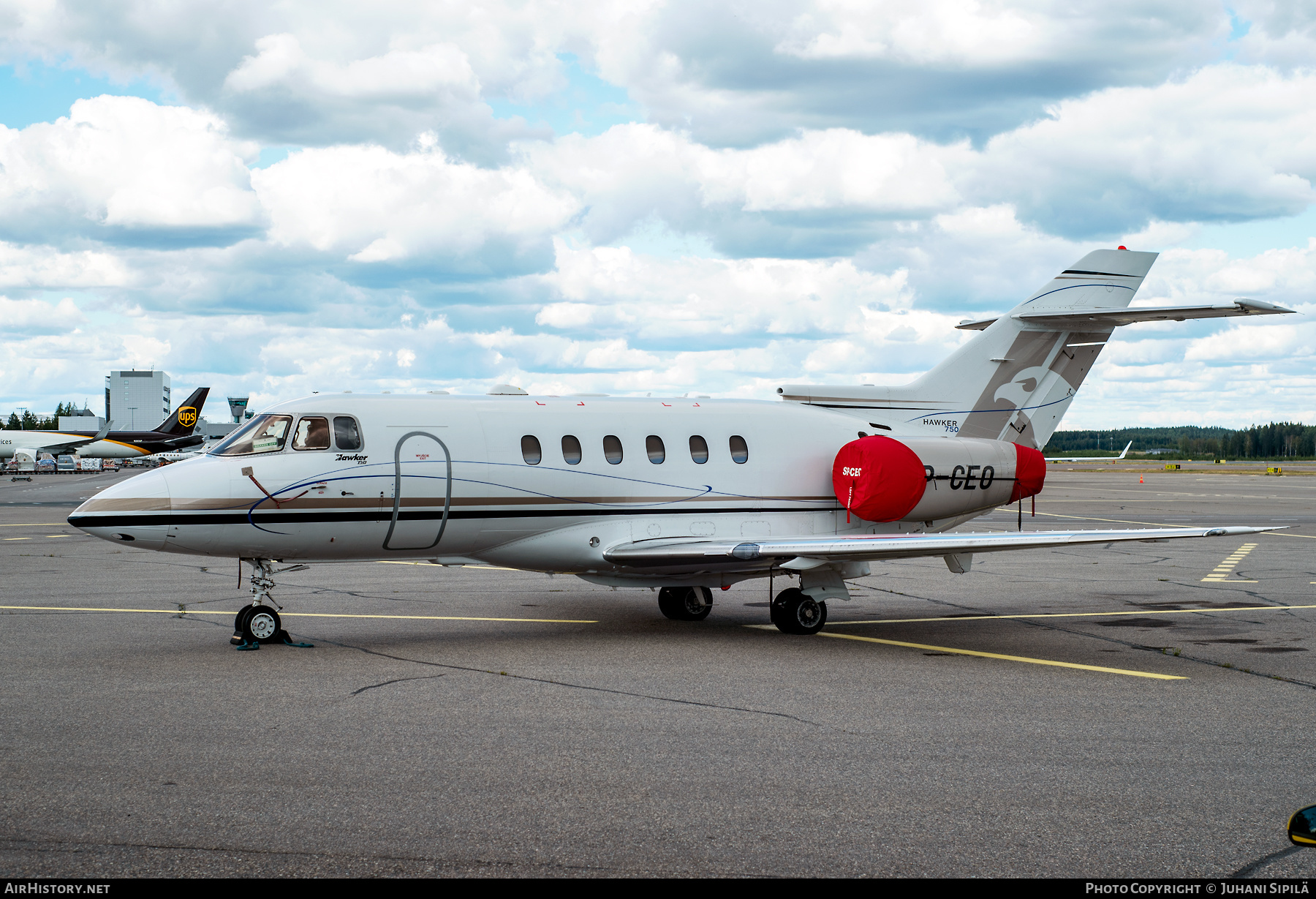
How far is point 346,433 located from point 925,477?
317 inches

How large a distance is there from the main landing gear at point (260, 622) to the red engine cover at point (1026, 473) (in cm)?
1056

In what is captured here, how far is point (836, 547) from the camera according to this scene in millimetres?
13266

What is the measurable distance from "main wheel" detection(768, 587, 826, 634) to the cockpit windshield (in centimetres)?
675

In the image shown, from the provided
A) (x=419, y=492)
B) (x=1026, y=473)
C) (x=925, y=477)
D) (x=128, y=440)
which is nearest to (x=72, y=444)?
(x=128, y=440)

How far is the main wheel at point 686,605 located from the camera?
52.2 ft

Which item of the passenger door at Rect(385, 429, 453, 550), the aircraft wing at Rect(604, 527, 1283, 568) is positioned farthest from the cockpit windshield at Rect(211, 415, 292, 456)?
the aircraft wing at Rect(604, 527, 1283, 568)

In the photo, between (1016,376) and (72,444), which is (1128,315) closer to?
(1016,376)

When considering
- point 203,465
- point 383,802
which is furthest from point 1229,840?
point 203,465

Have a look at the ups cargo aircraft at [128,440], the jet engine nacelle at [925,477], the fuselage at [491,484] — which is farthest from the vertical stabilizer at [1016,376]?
the ups cargo aircraft at [128,440]

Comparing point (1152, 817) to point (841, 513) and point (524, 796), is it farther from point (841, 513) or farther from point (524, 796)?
point (841, 513)

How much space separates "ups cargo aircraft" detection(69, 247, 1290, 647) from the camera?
42.1ft

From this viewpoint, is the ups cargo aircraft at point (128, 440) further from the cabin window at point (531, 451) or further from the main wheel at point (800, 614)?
the main wheel at point (800, 614)

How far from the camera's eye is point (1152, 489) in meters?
61.9

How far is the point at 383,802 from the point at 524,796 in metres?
0.90
